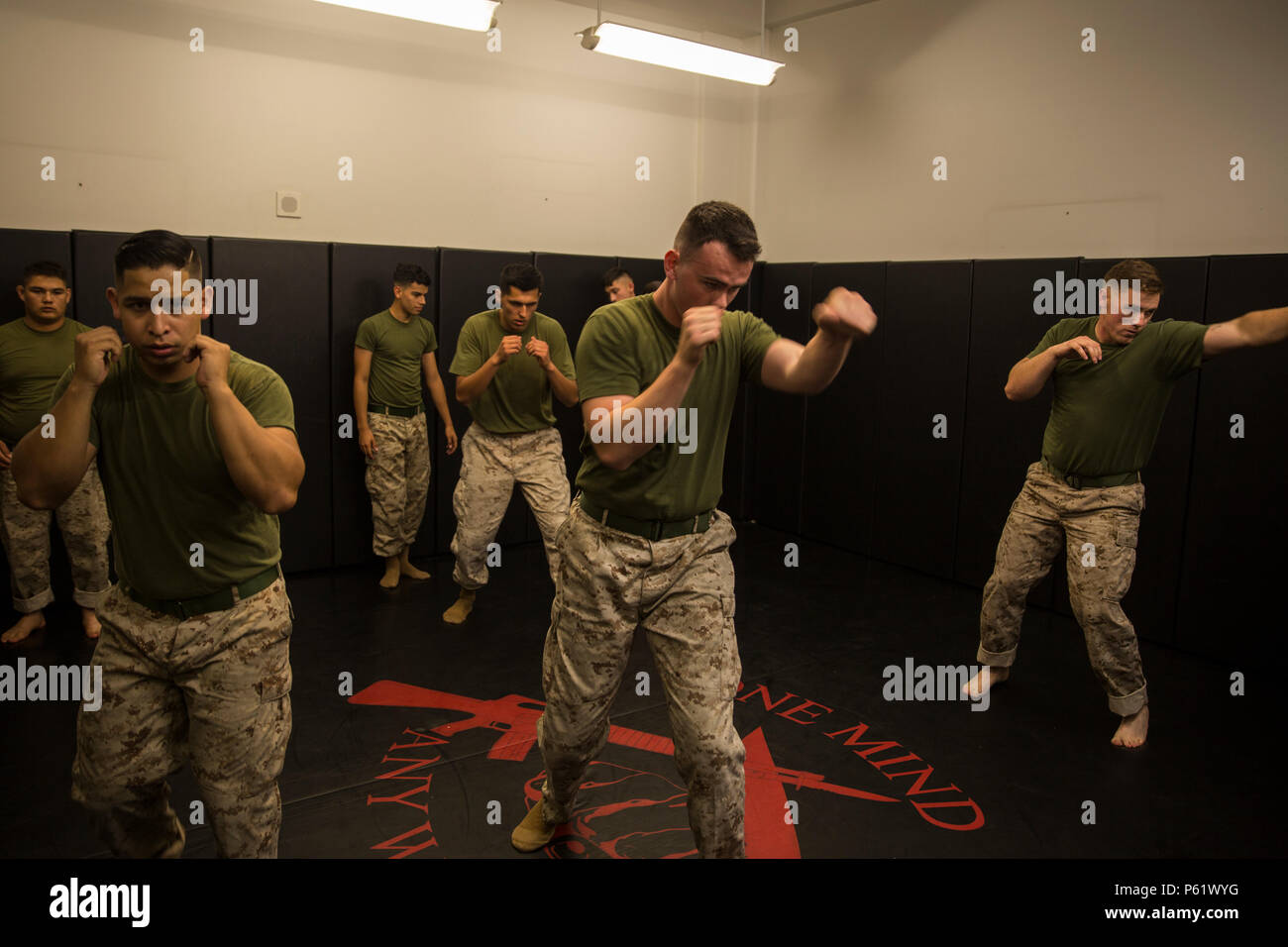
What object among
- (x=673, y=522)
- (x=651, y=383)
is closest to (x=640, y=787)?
(x=673, y=522)

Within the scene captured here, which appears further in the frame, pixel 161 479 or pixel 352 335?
pixel 352 335

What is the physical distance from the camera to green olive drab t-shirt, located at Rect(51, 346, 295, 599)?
222 centimetres

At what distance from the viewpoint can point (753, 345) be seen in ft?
9.05

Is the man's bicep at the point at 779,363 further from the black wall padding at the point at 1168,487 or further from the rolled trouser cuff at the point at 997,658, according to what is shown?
the black wall padding at the point at 1168,487

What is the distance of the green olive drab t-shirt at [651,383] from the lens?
2.64 m

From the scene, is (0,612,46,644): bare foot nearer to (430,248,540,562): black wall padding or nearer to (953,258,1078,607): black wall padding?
(430,248,540,562): black wall padding

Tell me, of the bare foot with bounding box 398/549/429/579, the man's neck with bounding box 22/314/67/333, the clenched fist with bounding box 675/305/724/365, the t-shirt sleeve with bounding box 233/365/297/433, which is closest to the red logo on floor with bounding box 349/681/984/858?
the t-shirt sleeve with bounding box 233/365/297/433

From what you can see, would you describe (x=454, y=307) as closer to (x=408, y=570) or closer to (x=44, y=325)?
(x=408, y=570)

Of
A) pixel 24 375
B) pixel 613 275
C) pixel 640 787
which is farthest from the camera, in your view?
pixel 613 275

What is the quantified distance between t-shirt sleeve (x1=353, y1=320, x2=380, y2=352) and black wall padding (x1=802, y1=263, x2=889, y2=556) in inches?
132

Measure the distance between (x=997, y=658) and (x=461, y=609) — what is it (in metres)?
2.87

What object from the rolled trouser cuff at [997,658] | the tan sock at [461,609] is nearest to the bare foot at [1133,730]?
the rolled trouser cuff at [997,658]

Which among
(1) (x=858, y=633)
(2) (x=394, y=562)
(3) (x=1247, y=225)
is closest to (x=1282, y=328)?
(3) (x=1247, y=225)

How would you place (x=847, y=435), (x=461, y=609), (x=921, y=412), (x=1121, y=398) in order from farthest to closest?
1. (x=847, y=435)
2. (x=921, y=412)
3. (x=461, y=609)
4. (x=1121, y=398)
